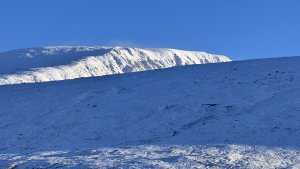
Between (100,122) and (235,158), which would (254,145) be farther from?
(100,122)

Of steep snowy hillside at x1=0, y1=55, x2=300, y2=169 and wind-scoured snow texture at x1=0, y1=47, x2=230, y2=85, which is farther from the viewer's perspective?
wind-scoured snow texture at x1=0, y1=47, x2=230, y2=85

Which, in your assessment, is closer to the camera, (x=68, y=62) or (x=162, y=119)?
(x=162, y=119)

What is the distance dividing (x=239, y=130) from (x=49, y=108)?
11.5 m

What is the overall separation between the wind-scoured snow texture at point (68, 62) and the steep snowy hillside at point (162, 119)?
6379cm

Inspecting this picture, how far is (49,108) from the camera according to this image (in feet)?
95.2

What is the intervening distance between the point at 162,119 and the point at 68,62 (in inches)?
4738

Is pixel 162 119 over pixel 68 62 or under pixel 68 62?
under

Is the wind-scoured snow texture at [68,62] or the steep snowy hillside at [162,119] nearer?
the steep snowy hillside at [162,119]

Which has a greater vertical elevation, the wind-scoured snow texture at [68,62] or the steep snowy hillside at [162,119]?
the wind-scoured snow texture at [68,62]

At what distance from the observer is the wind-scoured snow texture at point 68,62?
115750 mm

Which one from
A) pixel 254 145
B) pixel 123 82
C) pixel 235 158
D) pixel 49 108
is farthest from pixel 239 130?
pixel 123 82

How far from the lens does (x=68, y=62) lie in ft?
468

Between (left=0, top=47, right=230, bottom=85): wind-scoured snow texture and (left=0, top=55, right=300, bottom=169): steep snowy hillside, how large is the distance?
63.8 m

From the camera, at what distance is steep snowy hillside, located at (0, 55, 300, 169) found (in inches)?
674
